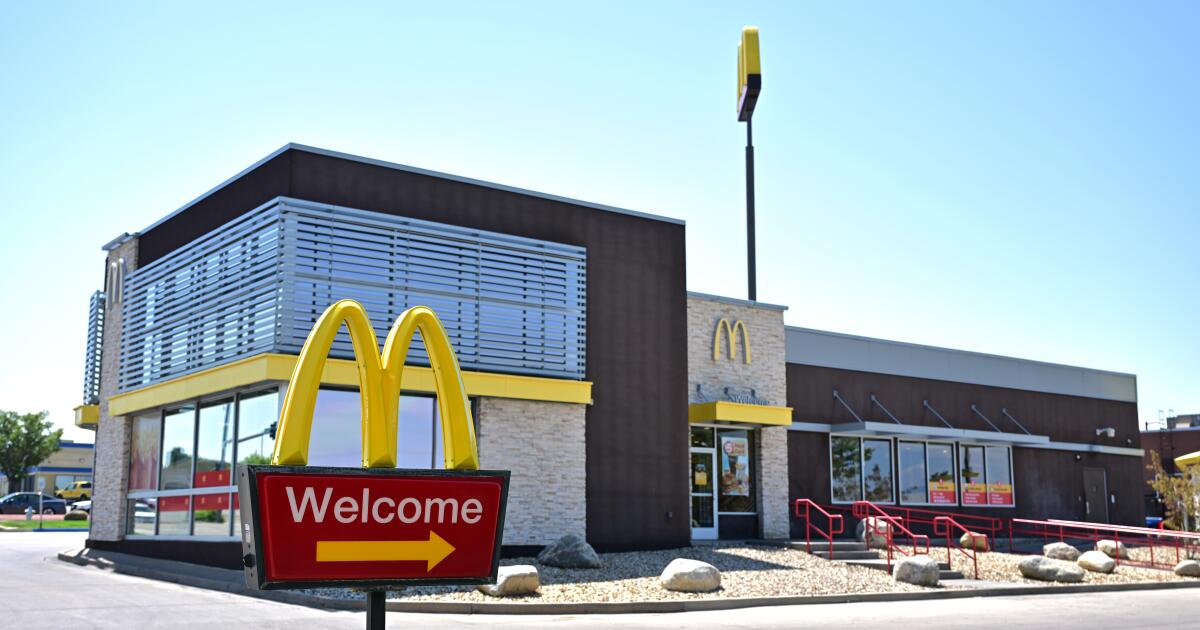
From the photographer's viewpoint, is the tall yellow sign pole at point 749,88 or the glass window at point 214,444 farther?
the tall yellow sign pole at point 749,88

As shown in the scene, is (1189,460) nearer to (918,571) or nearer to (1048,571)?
(1048,571)

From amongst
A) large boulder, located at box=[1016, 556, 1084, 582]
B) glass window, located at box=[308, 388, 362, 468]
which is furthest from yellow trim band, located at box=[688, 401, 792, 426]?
glass window, located at box=[308, 388, 362, 468]

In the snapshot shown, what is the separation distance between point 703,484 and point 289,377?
1139 cm

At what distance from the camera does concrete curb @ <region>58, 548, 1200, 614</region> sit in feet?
49.5

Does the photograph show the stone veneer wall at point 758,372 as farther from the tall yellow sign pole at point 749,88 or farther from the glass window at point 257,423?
the glass window at point 257,423

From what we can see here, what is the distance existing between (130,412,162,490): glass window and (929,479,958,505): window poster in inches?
802

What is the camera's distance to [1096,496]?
36.6 meters

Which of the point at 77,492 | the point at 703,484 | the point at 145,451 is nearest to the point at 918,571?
the point at 703,484

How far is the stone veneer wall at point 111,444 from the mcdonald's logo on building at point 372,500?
67.8 ft

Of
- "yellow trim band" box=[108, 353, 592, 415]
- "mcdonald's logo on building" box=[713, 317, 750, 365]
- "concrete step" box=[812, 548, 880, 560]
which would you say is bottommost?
"concrete step" box=[812, 548, 880, 560]

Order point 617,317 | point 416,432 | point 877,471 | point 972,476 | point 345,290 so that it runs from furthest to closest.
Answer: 1. point 972,476
2. point 877,471
3. point 617,317
4. point 416,432
5. point 345,290

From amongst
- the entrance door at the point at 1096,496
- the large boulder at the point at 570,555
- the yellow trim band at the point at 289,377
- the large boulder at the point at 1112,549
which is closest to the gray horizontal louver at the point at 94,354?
the yellow trim band at the point at 289,377

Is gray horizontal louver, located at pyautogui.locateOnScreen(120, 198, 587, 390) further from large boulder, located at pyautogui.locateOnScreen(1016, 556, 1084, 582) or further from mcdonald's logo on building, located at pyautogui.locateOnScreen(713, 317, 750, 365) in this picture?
large boulder, located at pyautogui.locateOnScreen(1016, 556, 1084, 582)

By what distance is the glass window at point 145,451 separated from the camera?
2314cm
